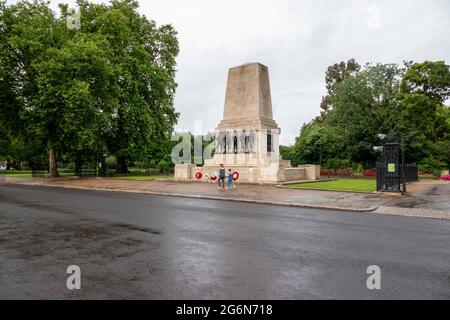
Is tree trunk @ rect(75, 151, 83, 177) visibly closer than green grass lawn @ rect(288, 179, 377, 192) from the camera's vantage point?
No

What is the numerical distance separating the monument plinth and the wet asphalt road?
653 inches

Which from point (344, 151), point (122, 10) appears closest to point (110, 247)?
point (122, 10)

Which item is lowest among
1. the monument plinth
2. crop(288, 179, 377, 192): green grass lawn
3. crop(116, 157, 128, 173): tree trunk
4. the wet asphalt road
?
the wet asphalt road

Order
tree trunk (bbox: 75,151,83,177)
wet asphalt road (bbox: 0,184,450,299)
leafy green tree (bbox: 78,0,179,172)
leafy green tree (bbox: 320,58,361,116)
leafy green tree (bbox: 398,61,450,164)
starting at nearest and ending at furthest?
wet asphalt road (bbox: 0,184,450,299) < leafy green tree (bbox: 78,0,179,172) < tree trunk (bbox: 75,151,83,177) < leafy green tree (bbox: 398,61,450,164) < leafy green tree (bbox: 320,58,361,116)

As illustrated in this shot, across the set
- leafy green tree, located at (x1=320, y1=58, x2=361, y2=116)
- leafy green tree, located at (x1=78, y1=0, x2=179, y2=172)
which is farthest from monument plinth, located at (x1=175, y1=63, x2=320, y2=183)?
leafy green tree, located at (x1=320, y1=58, x2=361, y2=116)

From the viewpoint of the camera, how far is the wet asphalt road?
4.47m

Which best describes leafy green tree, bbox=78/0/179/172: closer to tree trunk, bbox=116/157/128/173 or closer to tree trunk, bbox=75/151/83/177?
tree trunk, bbox=75/151/83/177

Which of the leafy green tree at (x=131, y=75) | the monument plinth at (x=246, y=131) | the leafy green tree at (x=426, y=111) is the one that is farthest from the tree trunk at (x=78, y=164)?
the leafy green tree at (x=426, y=111)

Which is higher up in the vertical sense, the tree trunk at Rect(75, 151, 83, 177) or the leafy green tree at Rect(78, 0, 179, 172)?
the leafy green tree at Rect(78, 0, 179, 172)

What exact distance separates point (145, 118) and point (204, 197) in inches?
761

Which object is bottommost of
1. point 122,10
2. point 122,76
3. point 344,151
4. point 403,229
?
point 403,229

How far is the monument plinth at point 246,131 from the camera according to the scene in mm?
27234

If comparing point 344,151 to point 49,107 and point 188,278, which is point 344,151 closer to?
point 49,107

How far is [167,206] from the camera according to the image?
13406 millimetres
